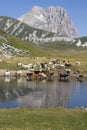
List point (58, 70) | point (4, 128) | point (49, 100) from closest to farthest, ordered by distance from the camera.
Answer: point (4, 128)
point (49, 100)
point (58, 70)

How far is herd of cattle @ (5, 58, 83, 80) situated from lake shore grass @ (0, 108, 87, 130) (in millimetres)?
64867

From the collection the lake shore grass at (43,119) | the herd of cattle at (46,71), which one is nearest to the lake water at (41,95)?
the lake shore grass at (43,119)

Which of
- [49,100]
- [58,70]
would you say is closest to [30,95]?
[49,100]

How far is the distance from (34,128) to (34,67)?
89.3m

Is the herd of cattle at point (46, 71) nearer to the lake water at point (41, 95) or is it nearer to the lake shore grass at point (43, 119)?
the lake water at point (41, 95)

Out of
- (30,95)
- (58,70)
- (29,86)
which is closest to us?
(30,95)

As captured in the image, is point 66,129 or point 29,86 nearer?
point 66,129

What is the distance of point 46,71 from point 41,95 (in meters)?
45.5

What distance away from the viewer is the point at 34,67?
131125mm

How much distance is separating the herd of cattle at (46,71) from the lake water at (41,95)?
62.5 feet

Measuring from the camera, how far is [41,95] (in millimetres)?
81000

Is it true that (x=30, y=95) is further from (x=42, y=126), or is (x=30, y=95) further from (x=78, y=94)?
(x=42, y=126)

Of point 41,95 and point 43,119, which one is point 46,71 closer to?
point 41,95

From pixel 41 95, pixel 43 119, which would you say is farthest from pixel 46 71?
pixel 43 119
